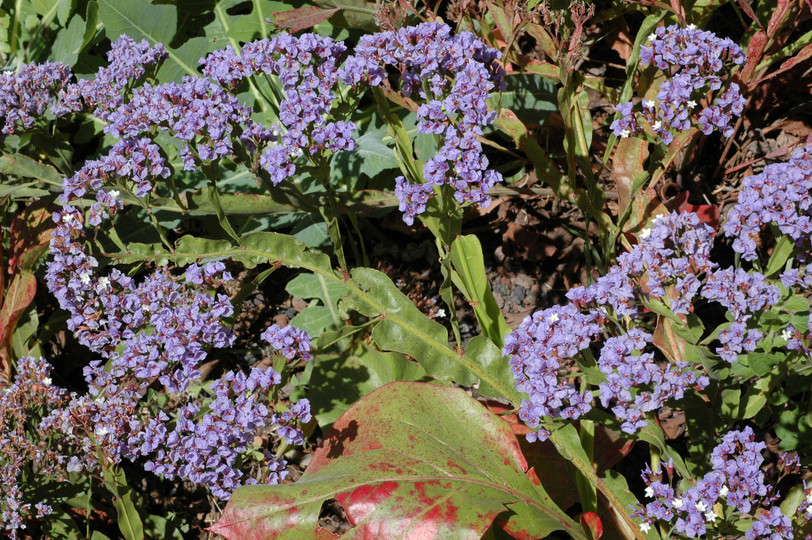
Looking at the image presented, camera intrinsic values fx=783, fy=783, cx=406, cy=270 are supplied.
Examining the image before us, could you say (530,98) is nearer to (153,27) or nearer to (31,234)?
(153,27)

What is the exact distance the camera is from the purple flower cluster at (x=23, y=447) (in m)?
2.25

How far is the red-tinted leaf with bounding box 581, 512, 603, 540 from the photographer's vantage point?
189 centimetres

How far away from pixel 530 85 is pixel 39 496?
212 cm

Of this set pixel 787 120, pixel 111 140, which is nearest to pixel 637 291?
pixel 787 120

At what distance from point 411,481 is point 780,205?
106cm

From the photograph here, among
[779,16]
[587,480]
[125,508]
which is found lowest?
[125,508]

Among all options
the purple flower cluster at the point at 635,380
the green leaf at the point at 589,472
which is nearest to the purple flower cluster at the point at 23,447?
the green leaf at the point at 589,472

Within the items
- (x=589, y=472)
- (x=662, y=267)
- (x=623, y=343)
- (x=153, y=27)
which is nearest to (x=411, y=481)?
(x=589, y=472)

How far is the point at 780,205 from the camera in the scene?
1.65 meters

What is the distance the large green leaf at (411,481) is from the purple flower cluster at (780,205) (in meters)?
0.78

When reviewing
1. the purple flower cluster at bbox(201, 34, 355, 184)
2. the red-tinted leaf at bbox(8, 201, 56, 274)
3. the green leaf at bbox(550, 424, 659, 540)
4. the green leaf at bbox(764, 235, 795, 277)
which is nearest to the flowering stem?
the green leaf at bbox(550, 424, 659, 540)

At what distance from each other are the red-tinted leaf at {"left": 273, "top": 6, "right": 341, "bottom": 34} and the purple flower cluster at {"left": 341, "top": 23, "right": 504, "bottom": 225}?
1.94 ft

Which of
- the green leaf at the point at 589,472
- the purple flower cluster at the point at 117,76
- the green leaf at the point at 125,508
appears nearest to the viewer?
the green leaf at the point at 589,472

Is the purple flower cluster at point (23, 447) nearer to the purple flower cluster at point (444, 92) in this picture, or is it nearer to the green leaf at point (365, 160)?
the green leaf at point (365, 160)
